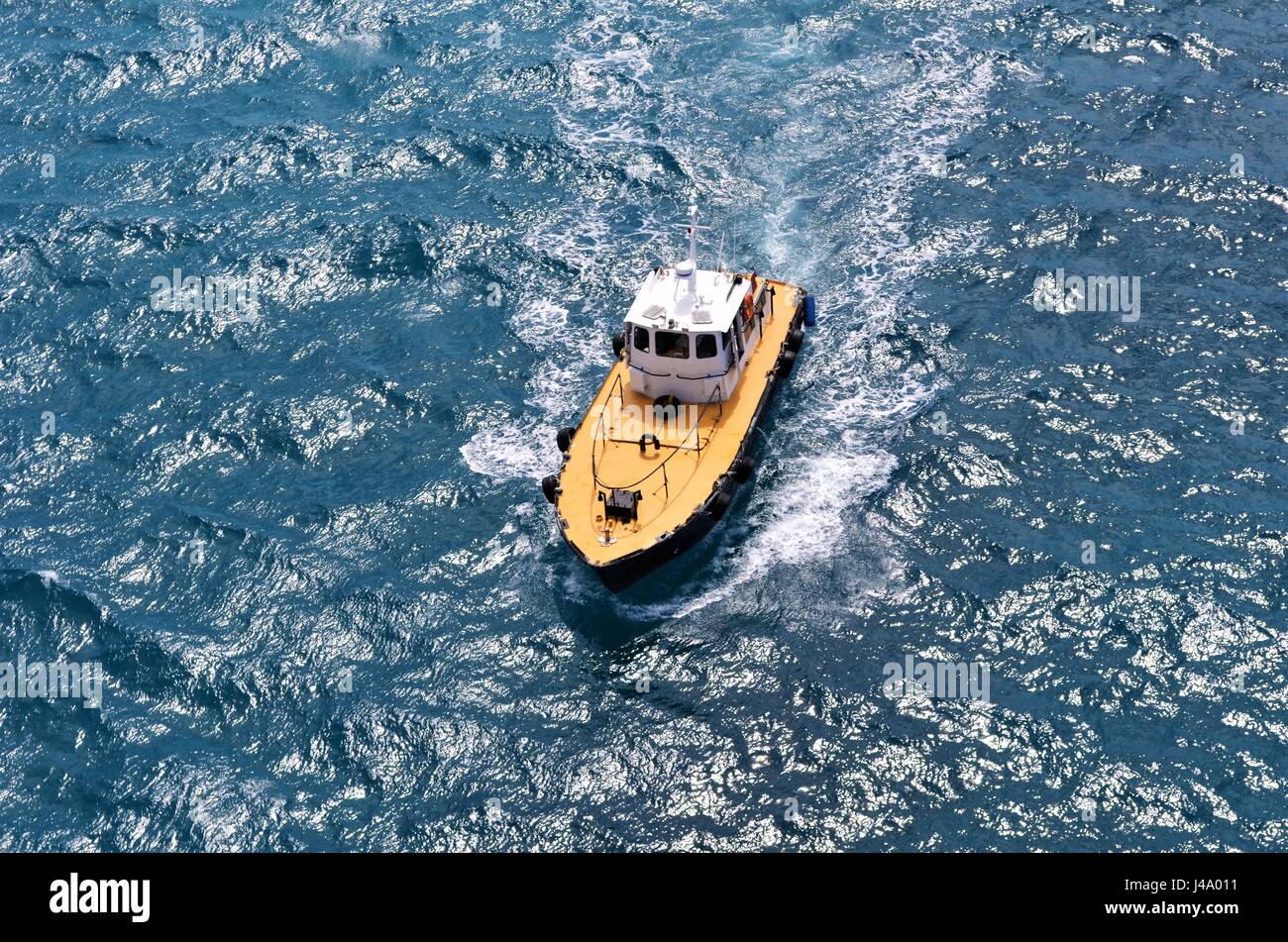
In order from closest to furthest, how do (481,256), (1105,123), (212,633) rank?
(212,633) → (481,256) → (1105,123)

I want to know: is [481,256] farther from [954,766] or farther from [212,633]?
[954,766]

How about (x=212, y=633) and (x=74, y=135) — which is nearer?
(x=212, y=633)

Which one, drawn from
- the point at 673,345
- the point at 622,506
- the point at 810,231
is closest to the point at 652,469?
the point at 622,506

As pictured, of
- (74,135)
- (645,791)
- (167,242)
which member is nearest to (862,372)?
(645,791)

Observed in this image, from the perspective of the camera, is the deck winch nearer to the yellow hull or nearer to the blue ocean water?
the yellow hull

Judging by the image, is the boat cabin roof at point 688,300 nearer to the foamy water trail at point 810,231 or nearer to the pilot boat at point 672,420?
the pilot boat at point 672,420

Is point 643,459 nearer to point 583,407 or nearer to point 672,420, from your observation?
point 672,420

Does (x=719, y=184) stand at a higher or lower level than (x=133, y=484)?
higher
